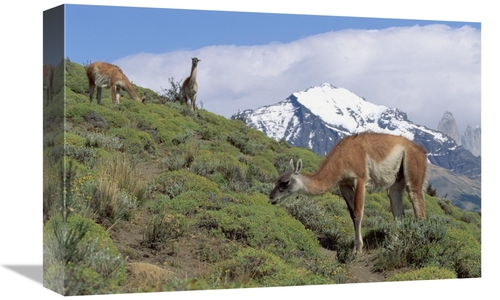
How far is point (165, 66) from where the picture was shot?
15.5 meters

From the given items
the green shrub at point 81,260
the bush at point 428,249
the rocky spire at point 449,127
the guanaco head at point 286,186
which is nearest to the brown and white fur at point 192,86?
the guanaco head at point 286,186

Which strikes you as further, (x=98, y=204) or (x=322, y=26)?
(x=322, y=26)

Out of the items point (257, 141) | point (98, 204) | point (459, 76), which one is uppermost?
point (459, 76)

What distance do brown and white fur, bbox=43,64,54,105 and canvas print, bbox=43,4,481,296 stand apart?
0.06m

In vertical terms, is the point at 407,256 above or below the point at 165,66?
below

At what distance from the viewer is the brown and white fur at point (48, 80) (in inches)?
559

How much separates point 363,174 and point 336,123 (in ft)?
4.42

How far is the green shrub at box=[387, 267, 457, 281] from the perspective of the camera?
15219 mm

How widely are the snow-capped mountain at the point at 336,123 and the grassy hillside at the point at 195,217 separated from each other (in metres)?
0.40

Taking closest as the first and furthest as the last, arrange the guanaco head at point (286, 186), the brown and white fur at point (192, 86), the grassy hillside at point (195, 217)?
the grassy hillside at point (195, 217) < the guanaco head at point (286, 186) < the brown and white fur at point (192, 86)

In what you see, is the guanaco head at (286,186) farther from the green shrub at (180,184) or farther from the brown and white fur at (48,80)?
the brown and white fur at (48,80)

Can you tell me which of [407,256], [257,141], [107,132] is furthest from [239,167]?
[407,256]

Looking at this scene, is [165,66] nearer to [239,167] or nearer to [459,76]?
[239,167]

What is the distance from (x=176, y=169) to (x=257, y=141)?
176 centimetres
